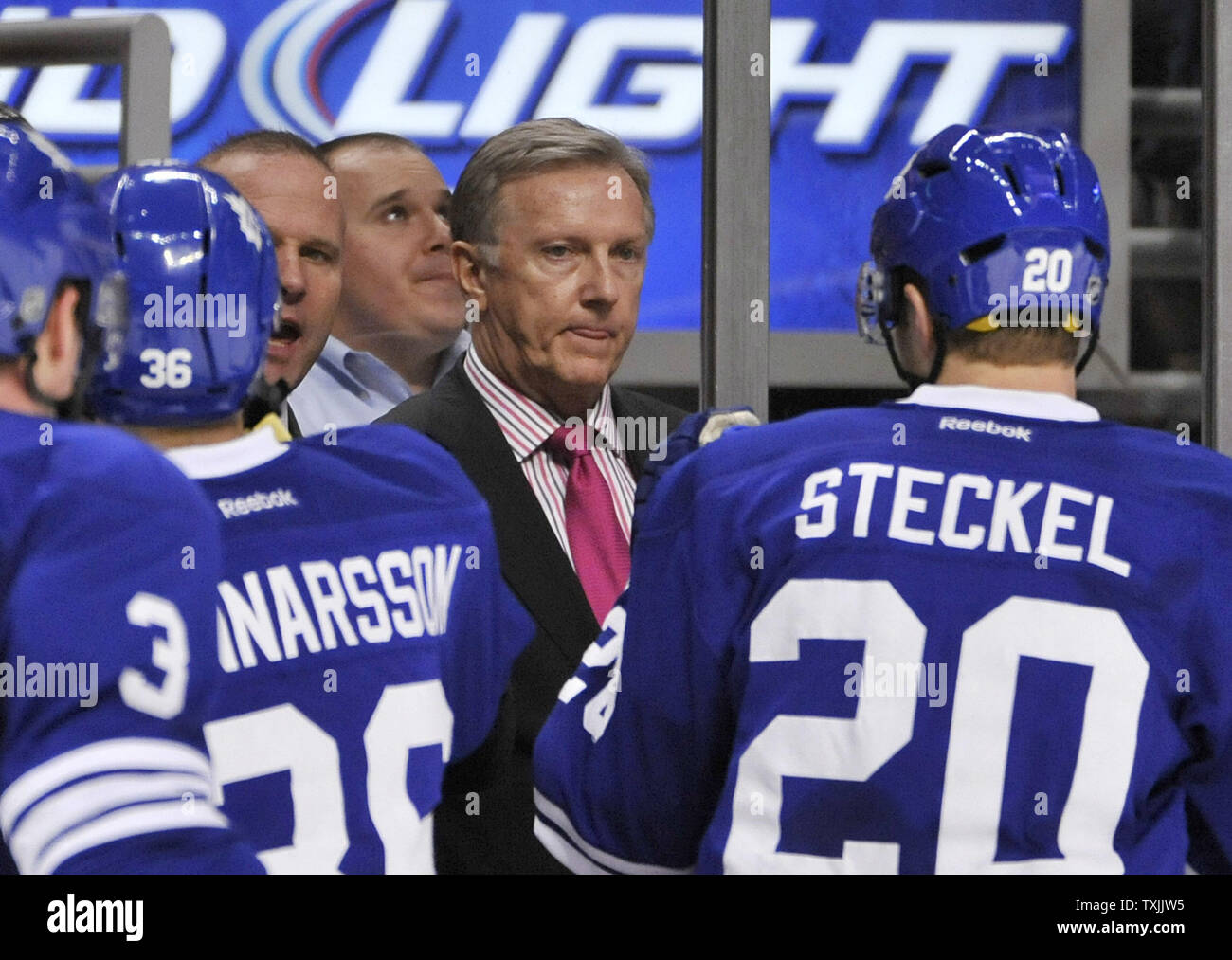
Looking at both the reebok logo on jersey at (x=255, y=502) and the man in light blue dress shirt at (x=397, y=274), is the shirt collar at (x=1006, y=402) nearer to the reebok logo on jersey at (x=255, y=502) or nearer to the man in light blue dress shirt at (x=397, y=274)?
the reebok logo on jersey at (x=255, y=502)

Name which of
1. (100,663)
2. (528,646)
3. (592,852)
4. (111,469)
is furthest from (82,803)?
(528,646)

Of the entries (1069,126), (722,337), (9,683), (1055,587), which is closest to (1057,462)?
(1055,587)

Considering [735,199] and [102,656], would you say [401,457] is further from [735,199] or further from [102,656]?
[102,656]

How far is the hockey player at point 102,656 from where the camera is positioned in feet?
4.91

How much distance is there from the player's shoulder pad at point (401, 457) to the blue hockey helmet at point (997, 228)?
2.37 ft

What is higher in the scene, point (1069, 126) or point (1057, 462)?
point (1069, 126)

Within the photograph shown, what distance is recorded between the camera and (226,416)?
6.88ft

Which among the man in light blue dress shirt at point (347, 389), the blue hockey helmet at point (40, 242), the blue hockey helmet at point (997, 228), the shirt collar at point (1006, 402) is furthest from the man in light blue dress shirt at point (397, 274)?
the shirt collar at point (1006, 402)

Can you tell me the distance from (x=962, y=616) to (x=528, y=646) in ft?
2.76

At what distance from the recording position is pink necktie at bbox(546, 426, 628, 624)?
2.57 metres

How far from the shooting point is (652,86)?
2.61 metres

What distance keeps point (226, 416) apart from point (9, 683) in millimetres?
662
